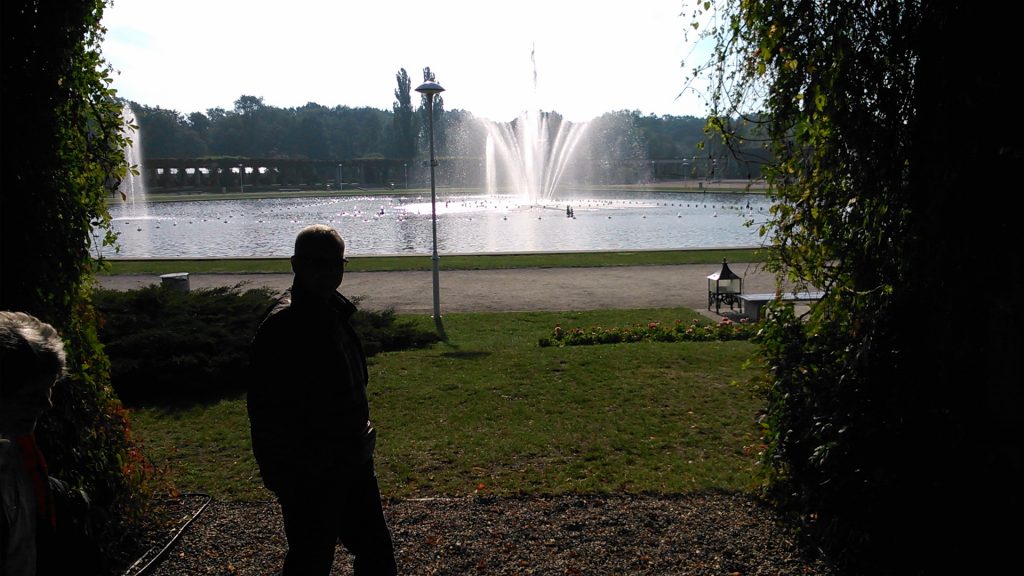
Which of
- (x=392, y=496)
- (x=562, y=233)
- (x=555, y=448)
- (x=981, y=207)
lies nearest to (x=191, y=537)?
(x=392, y=496)

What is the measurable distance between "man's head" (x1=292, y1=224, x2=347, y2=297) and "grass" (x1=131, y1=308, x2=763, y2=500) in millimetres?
2599

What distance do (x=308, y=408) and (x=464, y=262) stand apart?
58.4ft

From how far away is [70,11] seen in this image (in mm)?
3873

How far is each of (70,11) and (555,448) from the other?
14.3ft

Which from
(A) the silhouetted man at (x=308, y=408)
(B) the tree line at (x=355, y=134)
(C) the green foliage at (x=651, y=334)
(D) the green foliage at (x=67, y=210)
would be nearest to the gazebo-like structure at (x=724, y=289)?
(C) the green foliage at (x=651, y=334)

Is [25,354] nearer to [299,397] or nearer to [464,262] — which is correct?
[299,397]

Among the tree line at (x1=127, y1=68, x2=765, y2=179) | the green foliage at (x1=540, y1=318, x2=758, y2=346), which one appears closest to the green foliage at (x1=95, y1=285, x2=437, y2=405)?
the green foliage at (x1=540, y1=318, x2=758, y2=346)

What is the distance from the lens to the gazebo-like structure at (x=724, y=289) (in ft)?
43.2

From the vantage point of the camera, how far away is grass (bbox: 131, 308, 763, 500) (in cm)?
548

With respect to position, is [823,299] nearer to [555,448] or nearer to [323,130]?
[555,448]

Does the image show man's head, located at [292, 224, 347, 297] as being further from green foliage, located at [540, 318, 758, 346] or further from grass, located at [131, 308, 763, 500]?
green foliage, located at [540, 318, 758, 346]

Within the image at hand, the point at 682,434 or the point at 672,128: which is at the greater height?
the point at 672,128

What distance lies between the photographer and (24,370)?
1.99 meters

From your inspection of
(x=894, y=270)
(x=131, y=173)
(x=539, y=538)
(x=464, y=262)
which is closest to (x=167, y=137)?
(x=464, y=262)
